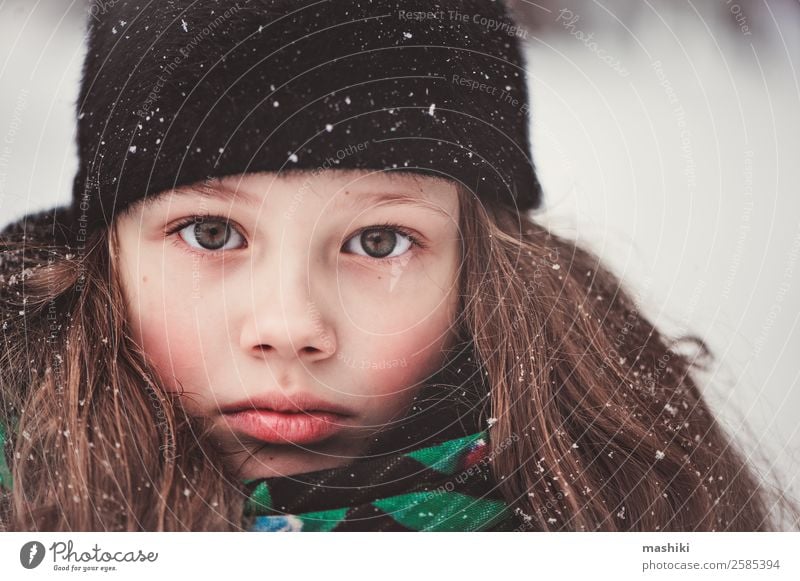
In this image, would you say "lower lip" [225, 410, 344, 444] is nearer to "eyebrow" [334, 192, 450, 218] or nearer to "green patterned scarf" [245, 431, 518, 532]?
"green patterned scarf" [245, 431, 518, 532]

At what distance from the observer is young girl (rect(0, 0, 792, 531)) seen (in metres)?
0.63

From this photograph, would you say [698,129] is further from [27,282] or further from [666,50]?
[27,282]

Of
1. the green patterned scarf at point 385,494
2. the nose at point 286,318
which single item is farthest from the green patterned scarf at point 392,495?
the nose at point 286,318

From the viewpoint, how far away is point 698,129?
2.30 feet

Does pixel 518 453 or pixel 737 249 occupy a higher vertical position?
pixel 737 249

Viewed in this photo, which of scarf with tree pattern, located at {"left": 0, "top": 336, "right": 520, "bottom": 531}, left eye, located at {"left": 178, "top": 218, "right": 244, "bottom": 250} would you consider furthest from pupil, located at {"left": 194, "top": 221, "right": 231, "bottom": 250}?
scarf with tree pattern, located at {"left": 0, "top": 336, "right": 520, "bottom": 531}

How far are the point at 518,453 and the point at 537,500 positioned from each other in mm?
46

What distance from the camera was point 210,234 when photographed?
0.64m

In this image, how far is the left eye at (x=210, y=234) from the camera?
25.1 inches

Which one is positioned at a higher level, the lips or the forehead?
the forehead

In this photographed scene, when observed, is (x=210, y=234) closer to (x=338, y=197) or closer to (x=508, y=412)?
(x=338, y=197)
